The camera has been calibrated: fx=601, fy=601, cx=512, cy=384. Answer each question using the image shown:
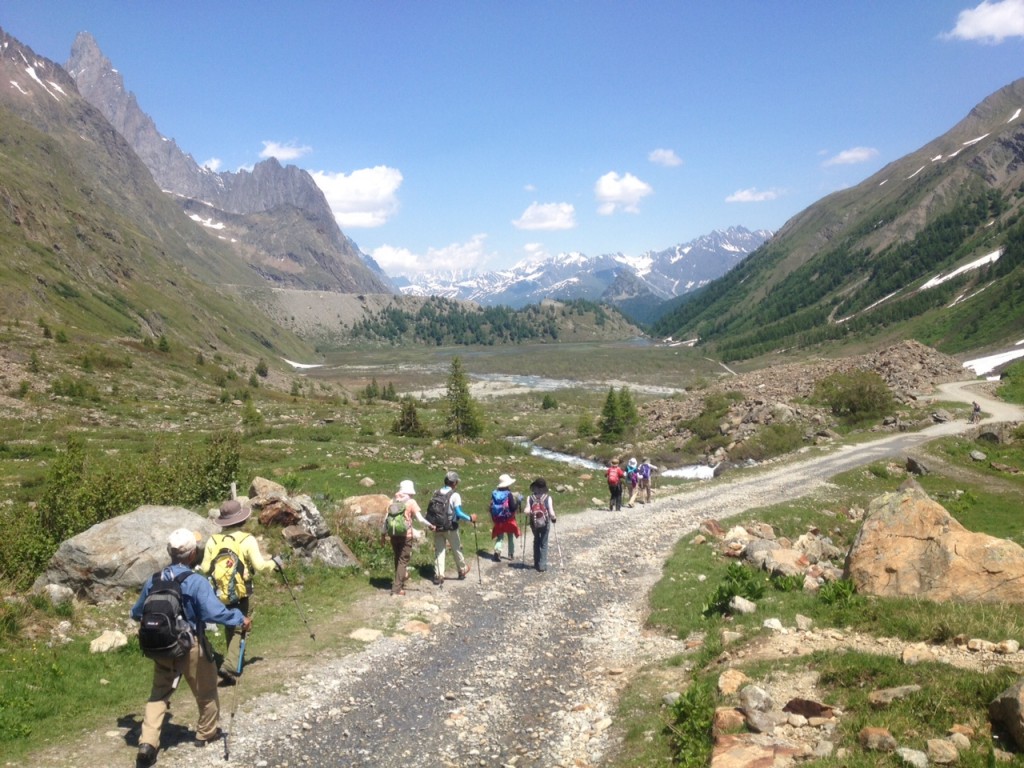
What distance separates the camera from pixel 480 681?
11484 millimetres

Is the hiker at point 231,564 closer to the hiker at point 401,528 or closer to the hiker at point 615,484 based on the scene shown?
the hiker at point 401,528

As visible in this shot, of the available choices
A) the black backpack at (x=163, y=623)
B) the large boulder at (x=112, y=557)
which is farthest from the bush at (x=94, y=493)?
the black backpack at (x=163, y=623)

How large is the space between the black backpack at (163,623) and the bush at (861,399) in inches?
2282

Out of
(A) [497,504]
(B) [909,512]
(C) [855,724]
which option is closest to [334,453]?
(A) [497,504]

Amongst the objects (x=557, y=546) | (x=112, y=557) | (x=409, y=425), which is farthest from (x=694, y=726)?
(x=409, y=425)

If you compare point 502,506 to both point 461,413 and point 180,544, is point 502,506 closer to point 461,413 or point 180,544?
point 180,544

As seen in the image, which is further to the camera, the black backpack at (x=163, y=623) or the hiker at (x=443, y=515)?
the hiker at (x=443, y=515)

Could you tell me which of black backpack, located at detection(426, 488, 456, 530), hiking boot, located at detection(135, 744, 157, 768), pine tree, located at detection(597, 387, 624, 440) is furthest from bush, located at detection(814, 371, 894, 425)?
hiking boot, located at detection(135, 744, 157, 768)

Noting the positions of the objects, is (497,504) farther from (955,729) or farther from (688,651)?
(955,729)

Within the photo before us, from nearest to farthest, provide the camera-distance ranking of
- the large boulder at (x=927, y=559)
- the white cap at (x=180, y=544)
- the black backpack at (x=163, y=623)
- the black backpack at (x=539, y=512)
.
A: the black backpack at (x=163, y=623), the white cap at (x=180, y=544), the large boulder at (x=927, y=559), the black backpack at (x=539, y=512)

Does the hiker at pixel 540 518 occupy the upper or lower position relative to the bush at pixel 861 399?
upper

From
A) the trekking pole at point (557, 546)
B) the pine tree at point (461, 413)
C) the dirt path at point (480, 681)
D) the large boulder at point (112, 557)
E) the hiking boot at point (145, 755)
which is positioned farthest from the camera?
the pine tree at point (461, 413)

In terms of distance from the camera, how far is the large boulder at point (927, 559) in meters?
12.5

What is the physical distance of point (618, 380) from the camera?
146 m
